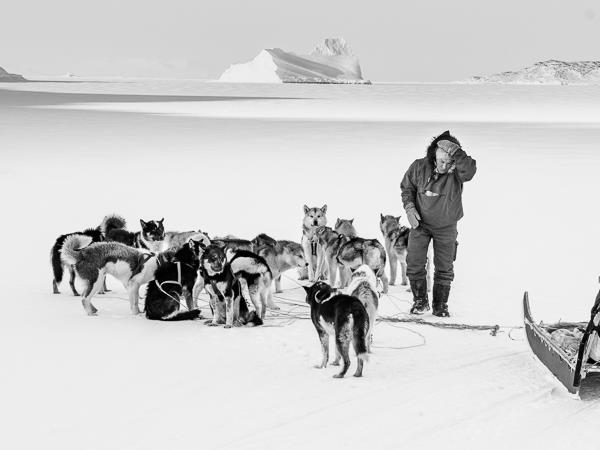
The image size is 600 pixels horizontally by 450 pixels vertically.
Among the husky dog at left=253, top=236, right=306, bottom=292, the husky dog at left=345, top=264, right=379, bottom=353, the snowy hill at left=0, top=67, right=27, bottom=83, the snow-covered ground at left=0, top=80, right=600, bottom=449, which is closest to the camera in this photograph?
the snow-covered ground at left=0, top=80, right=600, bottom=449

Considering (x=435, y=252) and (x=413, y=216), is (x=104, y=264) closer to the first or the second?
(x=413, y=216)

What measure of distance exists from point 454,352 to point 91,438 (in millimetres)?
3277

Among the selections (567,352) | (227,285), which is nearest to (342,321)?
(567,352)

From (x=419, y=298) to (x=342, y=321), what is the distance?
2846mm

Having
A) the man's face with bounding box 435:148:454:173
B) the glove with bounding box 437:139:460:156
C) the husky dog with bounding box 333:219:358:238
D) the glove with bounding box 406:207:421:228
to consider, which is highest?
the glove with bounding box 437:139:460:156

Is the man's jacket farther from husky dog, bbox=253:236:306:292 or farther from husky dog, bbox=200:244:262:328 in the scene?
husky dog, bbox=200:244:262:328

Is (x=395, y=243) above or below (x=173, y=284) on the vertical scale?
above

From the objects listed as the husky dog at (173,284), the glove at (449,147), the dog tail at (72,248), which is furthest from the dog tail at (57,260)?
the glove at (449,147)

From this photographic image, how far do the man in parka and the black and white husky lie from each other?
5.44 feet

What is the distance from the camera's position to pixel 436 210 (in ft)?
29.3

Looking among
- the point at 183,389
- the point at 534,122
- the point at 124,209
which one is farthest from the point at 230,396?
the point at 534,122

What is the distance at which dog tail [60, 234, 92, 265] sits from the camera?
870cm

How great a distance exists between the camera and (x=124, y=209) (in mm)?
16016

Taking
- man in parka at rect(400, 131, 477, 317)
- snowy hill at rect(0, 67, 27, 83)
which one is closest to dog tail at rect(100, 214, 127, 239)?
man in parka at rect(400, 131, 477, 317)
